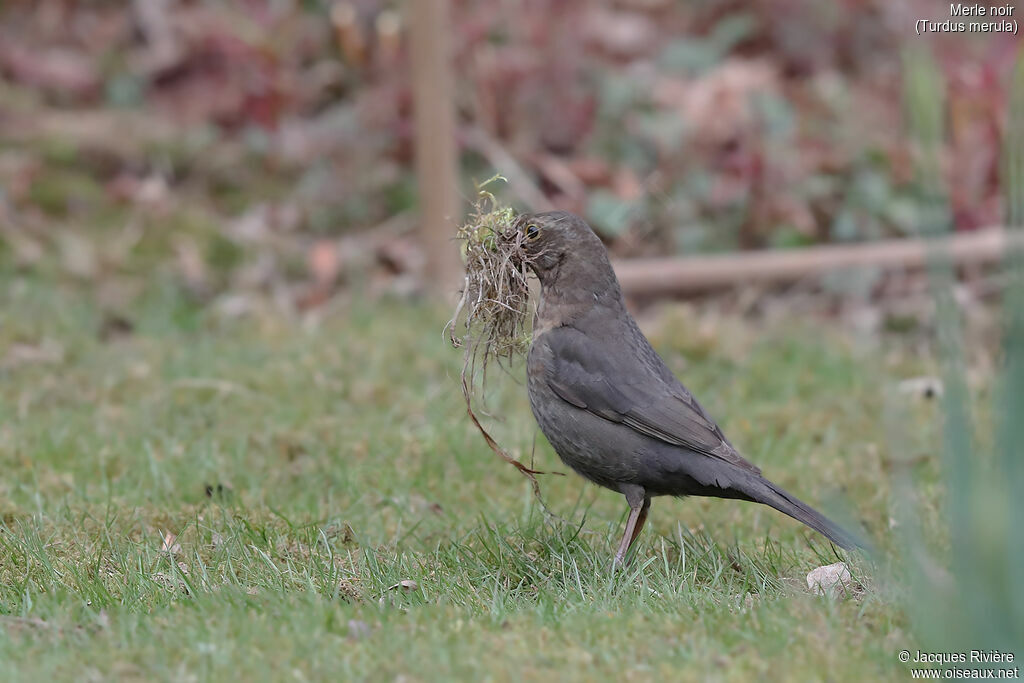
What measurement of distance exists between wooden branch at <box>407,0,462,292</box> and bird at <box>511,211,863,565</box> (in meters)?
3.02

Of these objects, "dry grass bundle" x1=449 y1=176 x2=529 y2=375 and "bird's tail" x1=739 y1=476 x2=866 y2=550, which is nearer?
"bird's tail" x1=739 y1=476 x2=866 y2=550

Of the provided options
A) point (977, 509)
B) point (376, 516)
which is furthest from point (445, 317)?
point (977, 509)

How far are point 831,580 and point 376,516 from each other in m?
1.56

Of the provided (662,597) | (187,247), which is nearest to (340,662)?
(662,597)

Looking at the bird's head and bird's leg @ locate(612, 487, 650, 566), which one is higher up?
the bird's head

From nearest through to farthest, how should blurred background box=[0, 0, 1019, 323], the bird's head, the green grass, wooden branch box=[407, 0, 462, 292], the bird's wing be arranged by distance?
the green grass
the bird's wing
the bird's head
wooden branch box=[407, 0, 462, 292]
blurred background box=[0, 0, 1019, 323]

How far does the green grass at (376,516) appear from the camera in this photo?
2.81 meters

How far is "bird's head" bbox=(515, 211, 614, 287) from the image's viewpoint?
4.05m

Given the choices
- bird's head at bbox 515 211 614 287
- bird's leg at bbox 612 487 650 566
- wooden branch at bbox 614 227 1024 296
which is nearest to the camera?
bird's leg at bbox 612 487 650 566

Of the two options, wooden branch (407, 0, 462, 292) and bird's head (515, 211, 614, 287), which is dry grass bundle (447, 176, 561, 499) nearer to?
bird's head (515, 211, 614, 287)

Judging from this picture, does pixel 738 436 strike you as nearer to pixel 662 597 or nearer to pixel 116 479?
pixel 662 597

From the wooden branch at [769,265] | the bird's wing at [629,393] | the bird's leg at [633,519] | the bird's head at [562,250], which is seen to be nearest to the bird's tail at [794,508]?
the bird's wing at [629,393]

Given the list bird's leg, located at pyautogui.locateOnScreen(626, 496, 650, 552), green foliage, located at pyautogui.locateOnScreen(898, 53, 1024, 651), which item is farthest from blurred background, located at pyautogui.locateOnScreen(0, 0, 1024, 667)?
bird's leg, located at pyautogui.locateOnScreen(626, 496, 650, 552)

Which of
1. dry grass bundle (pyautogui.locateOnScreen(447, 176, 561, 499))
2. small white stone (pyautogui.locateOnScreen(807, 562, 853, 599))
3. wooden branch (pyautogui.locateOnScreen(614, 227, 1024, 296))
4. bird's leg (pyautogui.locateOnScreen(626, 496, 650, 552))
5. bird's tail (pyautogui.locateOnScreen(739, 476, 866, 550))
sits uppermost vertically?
dry grass bundle (pyautogui.locateOnScreen(447, 176, 561, 499))
